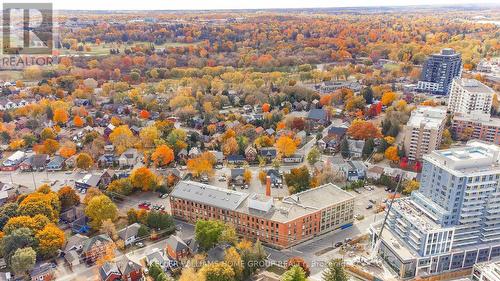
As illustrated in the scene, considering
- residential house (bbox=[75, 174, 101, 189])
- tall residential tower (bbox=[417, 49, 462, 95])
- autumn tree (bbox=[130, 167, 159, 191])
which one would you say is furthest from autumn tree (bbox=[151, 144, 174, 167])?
tall residential tower (bbox=[417, 49, 462, 95])

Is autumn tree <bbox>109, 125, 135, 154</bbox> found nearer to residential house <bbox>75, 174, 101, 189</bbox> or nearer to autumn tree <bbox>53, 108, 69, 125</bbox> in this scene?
residential house <bbox>75, 174, 101, 189</bbox>

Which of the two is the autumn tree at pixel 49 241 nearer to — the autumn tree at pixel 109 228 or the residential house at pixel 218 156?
the autumn tree at pixel 109 228

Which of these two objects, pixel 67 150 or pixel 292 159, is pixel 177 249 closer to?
pixel 292 159

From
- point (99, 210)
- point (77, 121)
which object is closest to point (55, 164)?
point (77, 121)

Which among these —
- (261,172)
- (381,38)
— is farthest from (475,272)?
(381,38)

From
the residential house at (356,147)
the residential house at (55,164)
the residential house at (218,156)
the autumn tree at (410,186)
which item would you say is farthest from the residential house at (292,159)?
the residential house at (55,164)
